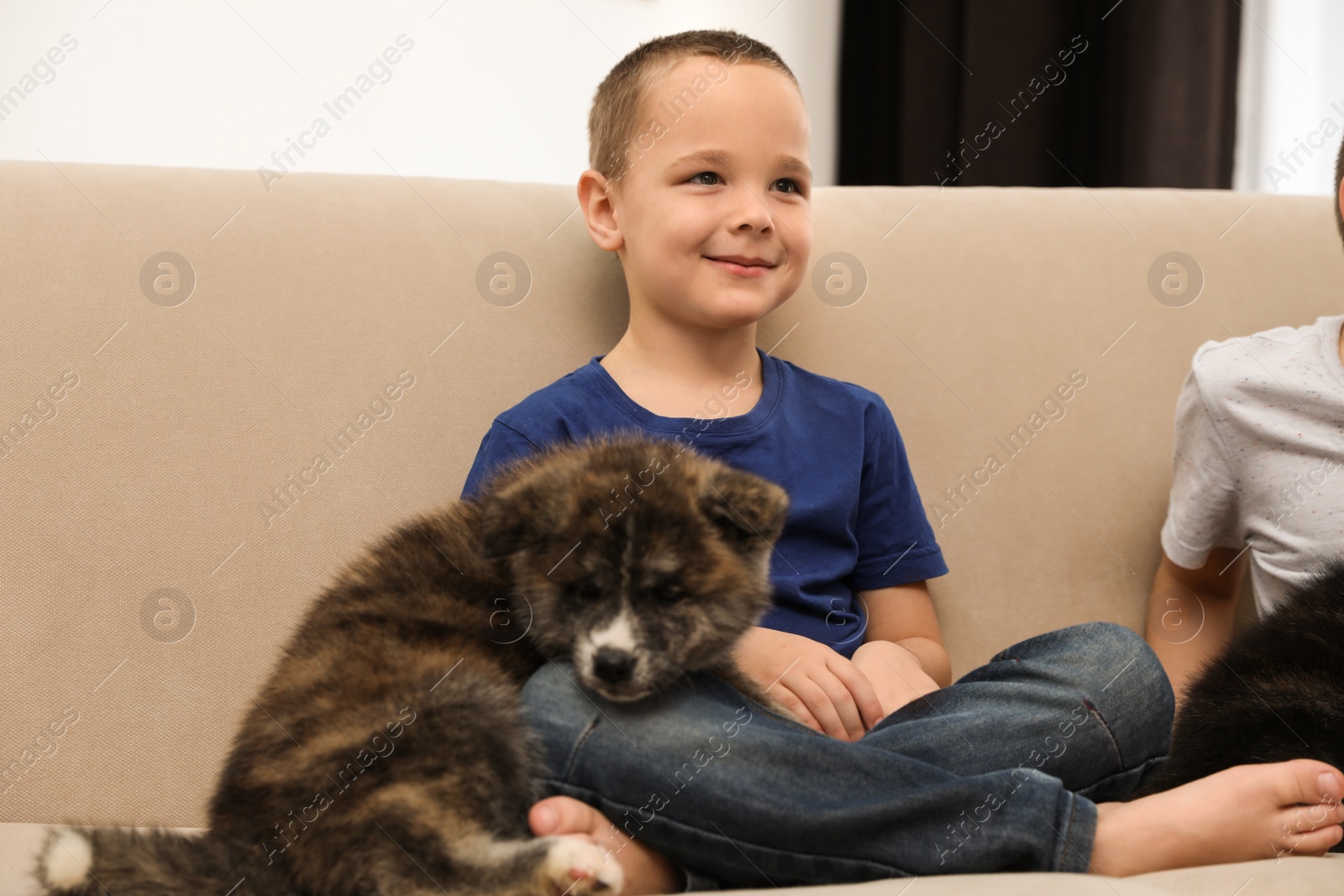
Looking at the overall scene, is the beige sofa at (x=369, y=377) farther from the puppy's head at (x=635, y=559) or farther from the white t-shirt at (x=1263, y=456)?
the puppy's head at (x=635, y=559)

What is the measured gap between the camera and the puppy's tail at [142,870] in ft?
3.83

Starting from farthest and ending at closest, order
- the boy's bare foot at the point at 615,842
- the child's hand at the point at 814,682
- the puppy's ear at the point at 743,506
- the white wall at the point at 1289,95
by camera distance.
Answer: the white wall at the point at 1289,95 < the child's hand at the point at 814,682 < the puppy's ear at the point at 743,506 < the boy's bare foot at the point at 615,842

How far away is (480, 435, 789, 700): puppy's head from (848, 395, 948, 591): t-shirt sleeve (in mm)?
567

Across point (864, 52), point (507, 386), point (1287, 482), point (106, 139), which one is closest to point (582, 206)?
point (507, 386)

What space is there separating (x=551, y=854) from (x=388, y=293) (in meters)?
1.18

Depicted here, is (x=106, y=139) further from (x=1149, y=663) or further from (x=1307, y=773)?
(x=1307, y=773)

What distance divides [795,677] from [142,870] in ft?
3.06

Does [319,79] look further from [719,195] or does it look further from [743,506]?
[743,506]

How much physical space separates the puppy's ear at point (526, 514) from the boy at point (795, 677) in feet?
0.58

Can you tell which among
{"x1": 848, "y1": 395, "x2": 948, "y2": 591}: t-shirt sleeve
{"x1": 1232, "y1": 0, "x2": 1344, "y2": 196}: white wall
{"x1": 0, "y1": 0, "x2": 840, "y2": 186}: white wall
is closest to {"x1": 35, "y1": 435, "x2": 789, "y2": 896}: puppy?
{"x1": 848, "y1": 395, "x2": 948, "y2": 591}: t-shirt sleeve

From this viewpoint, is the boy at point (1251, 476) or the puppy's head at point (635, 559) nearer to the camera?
the puppy's head at point (635, 559)

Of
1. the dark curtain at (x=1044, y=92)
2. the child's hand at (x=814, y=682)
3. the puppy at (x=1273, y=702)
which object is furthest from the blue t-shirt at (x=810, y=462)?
the dark curtain at (x=1044, y=92)

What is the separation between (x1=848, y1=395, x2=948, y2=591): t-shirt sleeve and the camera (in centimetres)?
199

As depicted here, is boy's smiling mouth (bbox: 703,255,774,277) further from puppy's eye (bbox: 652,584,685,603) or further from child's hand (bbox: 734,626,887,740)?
puppy's eye (bbox: 652,584,685,603)
